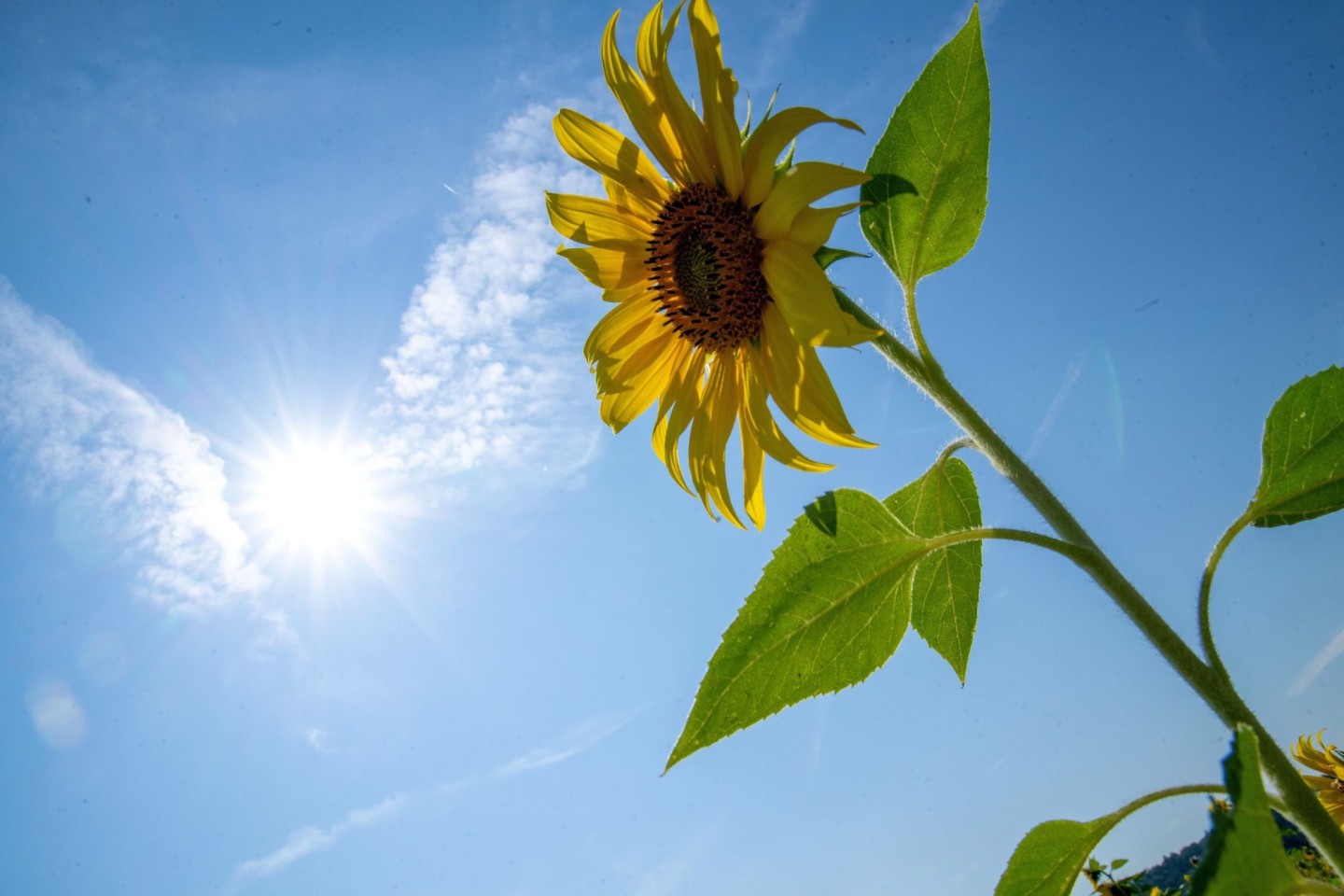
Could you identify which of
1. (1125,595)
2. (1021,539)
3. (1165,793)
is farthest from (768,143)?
(1165,793)

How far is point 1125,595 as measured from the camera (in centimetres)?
137

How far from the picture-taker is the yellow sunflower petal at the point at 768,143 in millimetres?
1629

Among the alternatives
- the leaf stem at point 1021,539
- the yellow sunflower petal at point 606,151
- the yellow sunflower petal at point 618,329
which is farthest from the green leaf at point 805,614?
the yellow sunflower petal at point 606,151

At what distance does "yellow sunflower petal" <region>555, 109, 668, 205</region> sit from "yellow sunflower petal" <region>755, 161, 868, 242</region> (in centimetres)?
47

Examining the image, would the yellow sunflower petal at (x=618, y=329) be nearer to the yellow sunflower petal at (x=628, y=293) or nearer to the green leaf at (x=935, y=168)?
the yellow sunflower petal at (x=628, y=293)

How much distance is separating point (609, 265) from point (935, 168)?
3.12ft

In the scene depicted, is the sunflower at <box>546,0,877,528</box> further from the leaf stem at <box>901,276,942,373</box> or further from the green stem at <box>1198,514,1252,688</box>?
the green stem at <box>1198,514,1252,688</box>

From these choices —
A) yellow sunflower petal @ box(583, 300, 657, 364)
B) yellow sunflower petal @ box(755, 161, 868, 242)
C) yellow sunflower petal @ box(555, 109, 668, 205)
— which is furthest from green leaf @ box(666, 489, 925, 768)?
yellow sunflower petal @ box(555, 109, 668, 205)

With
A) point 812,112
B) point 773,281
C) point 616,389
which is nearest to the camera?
point 812,112

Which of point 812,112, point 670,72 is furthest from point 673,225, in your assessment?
point 812,112

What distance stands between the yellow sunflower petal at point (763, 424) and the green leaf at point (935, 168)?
422 mm

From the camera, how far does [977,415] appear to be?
59.4 inches

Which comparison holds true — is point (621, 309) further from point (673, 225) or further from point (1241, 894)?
point (1241, 894)

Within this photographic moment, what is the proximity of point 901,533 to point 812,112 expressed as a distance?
2.53ft
